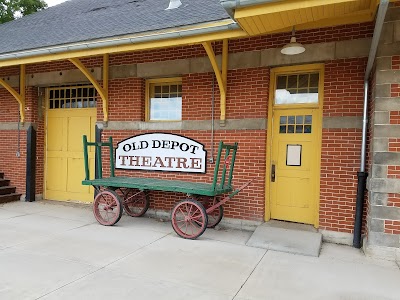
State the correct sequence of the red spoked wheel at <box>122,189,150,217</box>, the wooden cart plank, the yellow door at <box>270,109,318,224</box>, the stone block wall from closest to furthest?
the stone block wall < the wooden cart plank < the yellow door at <box>270,109,318,224</box> < the red spoked wheel at <box>122,189,150,217</box>

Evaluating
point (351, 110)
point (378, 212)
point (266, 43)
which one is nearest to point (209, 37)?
point (266, 43)

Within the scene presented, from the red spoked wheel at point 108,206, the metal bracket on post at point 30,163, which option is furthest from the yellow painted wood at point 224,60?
the metal bracket on post at point 30,163

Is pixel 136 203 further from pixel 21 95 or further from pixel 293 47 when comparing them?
pixel 293 47

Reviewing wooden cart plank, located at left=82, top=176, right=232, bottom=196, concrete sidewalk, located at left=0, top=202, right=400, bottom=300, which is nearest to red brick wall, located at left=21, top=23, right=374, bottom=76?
wooden cart plank, located at left=82, top=176, right=232, bottom=196

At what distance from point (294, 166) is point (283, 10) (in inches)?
120

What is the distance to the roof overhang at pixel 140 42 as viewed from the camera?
468cm

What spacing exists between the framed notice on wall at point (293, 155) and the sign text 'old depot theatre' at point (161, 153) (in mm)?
1602

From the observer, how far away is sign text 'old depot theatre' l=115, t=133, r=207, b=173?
6.47 meters

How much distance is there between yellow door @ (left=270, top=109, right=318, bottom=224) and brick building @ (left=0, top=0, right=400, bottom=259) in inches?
0.7

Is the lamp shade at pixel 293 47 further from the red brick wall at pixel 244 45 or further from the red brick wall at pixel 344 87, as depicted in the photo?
the red brick wall at pixel 344 87

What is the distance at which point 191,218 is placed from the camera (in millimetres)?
5410

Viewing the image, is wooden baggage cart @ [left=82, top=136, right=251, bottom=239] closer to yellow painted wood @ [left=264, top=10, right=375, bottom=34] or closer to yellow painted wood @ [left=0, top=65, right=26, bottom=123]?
yellow painted wood @ [left=264, top=10, right=375, bottom=34]

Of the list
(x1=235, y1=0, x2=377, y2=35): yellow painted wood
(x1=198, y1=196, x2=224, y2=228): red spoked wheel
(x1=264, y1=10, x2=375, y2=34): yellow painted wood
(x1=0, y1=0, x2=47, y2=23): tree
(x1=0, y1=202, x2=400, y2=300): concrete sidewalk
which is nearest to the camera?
(x1=0, y1=202, x2=400, y2=300): concrete sidewalk

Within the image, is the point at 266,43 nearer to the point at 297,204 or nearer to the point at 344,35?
the point at 344,35
